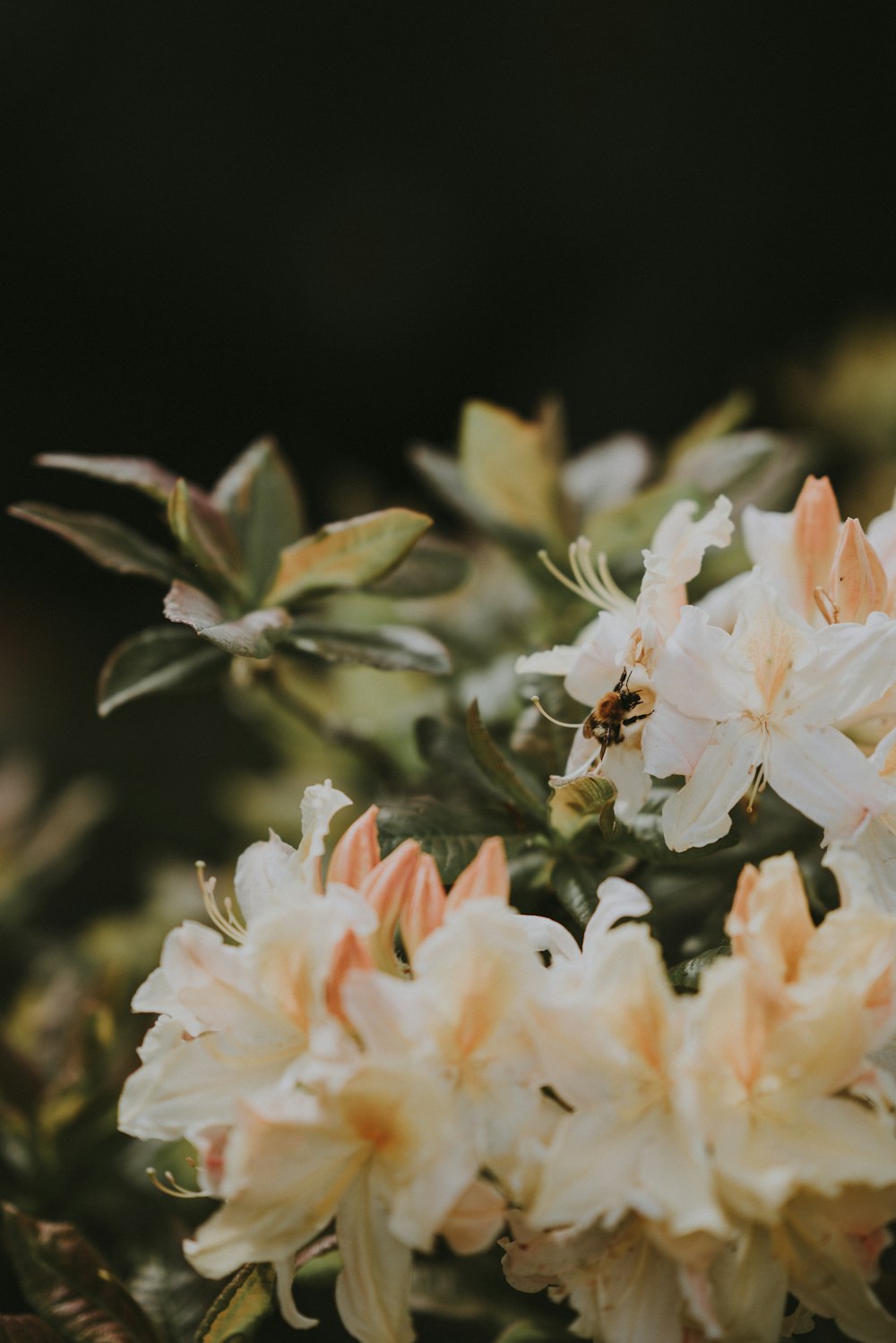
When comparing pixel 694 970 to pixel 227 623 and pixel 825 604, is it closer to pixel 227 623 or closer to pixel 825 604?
pixel 825 604

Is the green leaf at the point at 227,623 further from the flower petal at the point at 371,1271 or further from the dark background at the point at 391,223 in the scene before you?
the dark background at the point at 391,223

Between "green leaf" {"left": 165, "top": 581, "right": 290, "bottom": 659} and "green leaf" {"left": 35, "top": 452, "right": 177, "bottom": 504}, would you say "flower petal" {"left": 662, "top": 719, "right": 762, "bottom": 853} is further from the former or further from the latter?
"green leaf" {"left": 35, "top": 452, "right": 177, "bottom": 504}

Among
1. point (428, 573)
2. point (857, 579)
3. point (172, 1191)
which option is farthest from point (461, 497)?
point (172, 1191)

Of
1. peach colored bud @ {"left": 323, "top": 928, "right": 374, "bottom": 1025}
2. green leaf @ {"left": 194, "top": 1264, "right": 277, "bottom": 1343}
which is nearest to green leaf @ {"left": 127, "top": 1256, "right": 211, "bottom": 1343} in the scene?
green leaf @ {"left": 194, "top": 1264, "right": 277, "bottom": 1343}

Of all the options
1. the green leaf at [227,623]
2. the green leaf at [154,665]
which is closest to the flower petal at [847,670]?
the green leaf at [227,623]

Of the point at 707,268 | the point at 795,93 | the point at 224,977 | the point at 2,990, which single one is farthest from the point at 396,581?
the point at 795,93

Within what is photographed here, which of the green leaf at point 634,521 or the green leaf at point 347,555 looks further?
the green leaf at point 634,521
